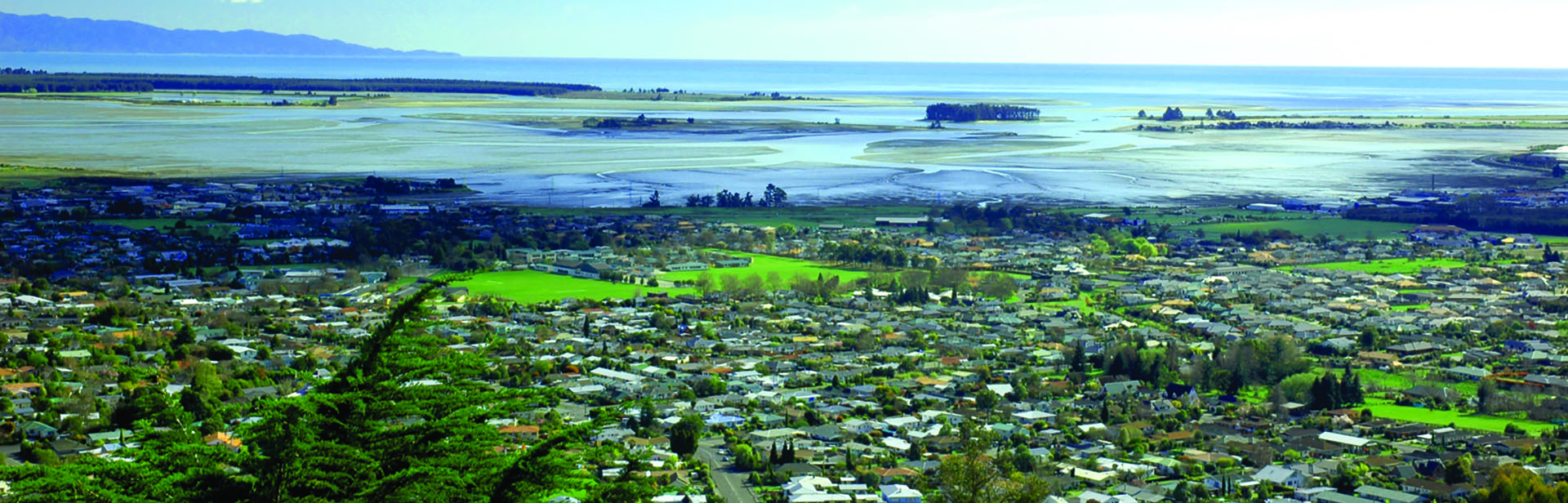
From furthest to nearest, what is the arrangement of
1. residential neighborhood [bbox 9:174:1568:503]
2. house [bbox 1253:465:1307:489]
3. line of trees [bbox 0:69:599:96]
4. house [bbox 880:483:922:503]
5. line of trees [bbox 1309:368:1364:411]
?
line of trees [bbox 0:69:599:96] → line of trees [bbox 1309:368:1364:411] → residential neighborhood [bbox 9:174:1568:503] → house [bbox 1253:465:1307:489] → house [bbox 880:483:922:503]

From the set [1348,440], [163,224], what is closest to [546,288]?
[163,224]

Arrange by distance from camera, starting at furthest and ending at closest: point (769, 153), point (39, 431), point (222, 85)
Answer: point (222, 85), point (769, 153), point (39, 431)

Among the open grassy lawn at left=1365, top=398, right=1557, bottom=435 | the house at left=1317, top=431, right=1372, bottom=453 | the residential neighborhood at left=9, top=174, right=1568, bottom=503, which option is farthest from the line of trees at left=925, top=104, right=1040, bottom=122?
the house at left=1317, top=431, right=1372, bottom=453

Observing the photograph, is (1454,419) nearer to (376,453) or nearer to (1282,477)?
(1282,477)

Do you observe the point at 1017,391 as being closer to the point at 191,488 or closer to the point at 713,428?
the point at 713,428

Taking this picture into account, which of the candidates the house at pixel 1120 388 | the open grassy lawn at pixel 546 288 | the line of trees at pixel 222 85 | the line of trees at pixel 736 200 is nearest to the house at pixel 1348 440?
the house at pixel 1120 388

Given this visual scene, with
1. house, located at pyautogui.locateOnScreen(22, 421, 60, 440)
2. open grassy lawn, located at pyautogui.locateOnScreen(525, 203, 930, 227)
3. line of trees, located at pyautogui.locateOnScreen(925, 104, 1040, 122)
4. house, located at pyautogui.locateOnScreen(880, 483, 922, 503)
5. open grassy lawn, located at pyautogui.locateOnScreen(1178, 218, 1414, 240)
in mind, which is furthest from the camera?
line of trees, located at pyautogui.locateOnScreen(925, 104, 1040, 122)

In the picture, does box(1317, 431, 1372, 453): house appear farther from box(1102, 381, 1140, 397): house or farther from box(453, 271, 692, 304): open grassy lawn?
box(453, 271, 692, 304): open grassy lawn
